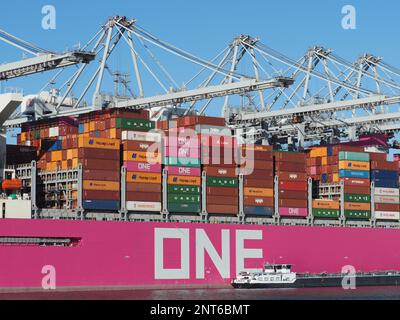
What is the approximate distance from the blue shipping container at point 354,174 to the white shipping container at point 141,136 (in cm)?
1393

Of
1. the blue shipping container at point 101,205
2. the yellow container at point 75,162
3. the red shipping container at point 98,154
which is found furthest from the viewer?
the yellow container at point 75,162

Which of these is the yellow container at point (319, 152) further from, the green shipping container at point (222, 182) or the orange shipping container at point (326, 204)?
the green shipping container at point (222, 182)

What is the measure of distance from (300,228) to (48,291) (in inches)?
687

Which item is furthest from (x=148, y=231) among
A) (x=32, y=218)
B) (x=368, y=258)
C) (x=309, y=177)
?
(x=368, y=258)

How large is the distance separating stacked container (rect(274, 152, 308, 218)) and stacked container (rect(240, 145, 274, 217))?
34.0 inches

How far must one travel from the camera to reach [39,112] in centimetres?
4912

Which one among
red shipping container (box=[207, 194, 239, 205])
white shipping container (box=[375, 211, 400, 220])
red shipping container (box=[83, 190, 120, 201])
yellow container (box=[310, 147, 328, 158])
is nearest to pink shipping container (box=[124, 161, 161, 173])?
red shipping container (box=[83, 190, 120, 201])

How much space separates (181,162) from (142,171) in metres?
2.57

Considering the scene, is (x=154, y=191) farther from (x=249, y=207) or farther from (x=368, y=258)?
(x=368, y=258)

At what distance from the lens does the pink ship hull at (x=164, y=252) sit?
38000 millimetres

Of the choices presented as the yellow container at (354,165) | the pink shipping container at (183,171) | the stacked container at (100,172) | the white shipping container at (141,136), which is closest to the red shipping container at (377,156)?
the yellow container at (354,165)

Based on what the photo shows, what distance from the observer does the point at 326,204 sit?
51.4 meters

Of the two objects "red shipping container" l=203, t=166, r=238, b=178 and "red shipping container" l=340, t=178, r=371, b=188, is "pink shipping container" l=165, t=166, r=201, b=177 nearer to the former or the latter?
"red shipping container" l=203, t=166, r=238, b=178

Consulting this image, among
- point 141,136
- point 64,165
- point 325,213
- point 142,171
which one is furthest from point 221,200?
point 64,165
